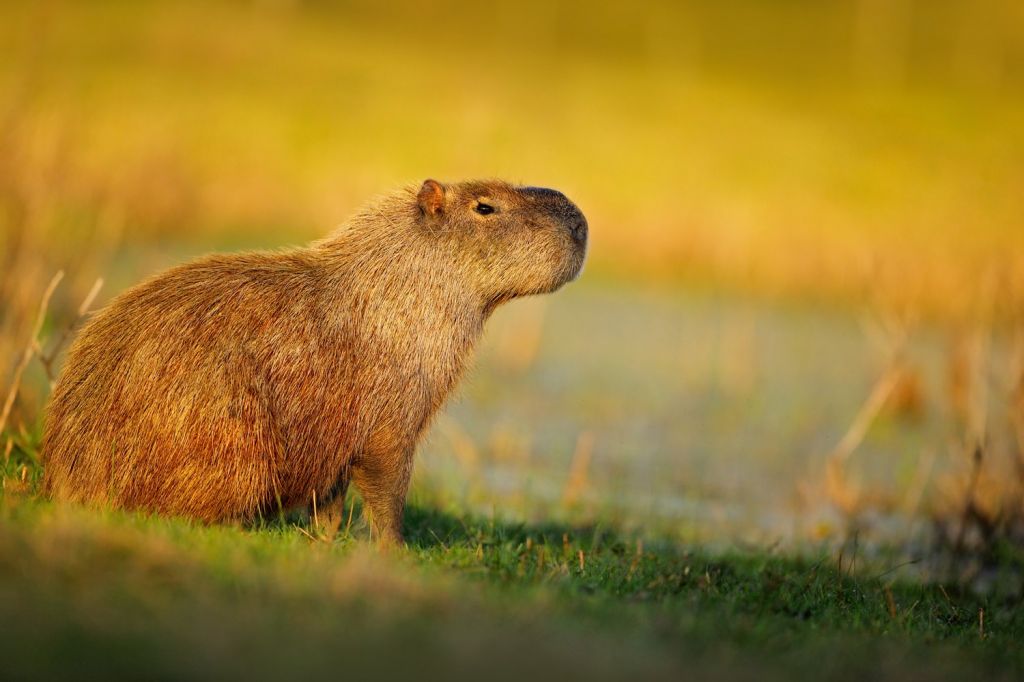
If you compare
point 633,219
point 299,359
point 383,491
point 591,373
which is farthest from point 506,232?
point 633,219

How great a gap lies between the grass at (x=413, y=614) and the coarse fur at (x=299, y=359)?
0.25 m

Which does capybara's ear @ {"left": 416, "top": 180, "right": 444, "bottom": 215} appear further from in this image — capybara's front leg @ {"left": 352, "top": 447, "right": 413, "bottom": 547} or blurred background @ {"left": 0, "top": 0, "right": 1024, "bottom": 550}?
capybara's front leg @ {"left": 352, "top": 447, "right": 413, "bottom": 547}

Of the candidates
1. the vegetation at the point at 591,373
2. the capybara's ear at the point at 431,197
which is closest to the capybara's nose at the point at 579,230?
the capybara's ear at the point at 431,197

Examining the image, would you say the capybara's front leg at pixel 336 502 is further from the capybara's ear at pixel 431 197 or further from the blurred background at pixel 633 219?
the capybara's ear at pixel 431 197

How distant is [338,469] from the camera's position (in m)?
5.19

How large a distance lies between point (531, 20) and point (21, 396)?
4192 cm

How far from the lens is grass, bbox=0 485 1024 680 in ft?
9.92

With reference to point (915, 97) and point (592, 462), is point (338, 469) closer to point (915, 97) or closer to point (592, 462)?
point (592, 462)

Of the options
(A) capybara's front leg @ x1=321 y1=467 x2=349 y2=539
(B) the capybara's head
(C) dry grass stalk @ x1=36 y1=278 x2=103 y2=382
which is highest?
(B) the capybara's head

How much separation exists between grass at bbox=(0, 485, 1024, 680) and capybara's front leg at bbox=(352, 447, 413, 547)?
23 cm

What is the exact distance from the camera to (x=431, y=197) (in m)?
5.73

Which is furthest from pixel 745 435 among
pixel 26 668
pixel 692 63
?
pixel 692 63

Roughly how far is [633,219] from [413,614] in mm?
17245

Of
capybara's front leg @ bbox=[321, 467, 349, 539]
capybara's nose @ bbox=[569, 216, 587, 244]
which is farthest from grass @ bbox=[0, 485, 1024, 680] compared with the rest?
capybara's nose @ bbox=[569, 216, 587, 244]
